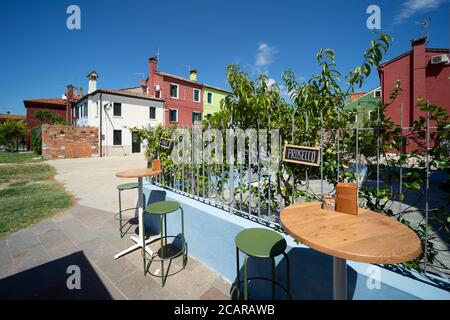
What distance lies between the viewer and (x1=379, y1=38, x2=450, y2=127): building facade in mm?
13539

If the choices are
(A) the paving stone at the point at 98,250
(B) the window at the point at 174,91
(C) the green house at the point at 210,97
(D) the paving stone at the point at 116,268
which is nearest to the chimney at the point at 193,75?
(C) the green house at the point at 210,97

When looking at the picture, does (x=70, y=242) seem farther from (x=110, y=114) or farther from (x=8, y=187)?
(x=110, y=114)

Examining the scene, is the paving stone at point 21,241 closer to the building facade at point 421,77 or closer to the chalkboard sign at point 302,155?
the chalkboard sign at point 302,155

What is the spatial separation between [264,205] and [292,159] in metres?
0.88

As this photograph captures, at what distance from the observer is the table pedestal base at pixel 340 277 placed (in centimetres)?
131

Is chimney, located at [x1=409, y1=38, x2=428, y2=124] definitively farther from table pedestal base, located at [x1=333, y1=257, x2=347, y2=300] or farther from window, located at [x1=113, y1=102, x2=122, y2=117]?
window, located at [x1=113, y1=102, x2=122, y2=117]

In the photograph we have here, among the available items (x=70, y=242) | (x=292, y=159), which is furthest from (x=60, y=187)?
(x=292, y=159)

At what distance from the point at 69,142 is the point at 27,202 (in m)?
15.0

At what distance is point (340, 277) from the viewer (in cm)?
131

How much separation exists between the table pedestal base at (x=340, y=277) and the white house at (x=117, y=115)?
18165 mm

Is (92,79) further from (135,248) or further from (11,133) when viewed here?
(135,248)

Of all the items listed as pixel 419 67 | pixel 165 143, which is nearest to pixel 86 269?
pixel 165 143

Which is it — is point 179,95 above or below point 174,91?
below

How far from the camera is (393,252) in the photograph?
986 mm
